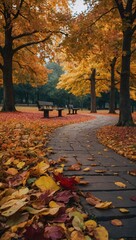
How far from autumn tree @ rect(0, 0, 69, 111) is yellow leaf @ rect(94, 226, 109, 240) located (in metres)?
12.6

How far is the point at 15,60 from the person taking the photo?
21.1 meters

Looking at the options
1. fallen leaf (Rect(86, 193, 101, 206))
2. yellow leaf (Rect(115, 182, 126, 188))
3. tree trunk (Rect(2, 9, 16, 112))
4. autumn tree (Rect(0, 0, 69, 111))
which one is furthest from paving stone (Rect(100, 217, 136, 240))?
tree trunk (Rect(2, 9, 16, 112))

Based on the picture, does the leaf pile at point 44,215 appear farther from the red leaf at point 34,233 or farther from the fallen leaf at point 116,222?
the fallen leaf at point 116,222

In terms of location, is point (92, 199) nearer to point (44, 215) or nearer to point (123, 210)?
point (123, 210)

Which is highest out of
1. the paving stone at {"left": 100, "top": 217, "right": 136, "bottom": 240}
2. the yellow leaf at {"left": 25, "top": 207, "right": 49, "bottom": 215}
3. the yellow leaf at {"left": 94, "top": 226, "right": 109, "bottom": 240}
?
the yellow leaf at {"left": 25, "top": 207, "right": 49, "bottom": 215}

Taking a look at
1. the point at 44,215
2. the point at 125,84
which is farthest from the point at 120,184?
the point at 125,84

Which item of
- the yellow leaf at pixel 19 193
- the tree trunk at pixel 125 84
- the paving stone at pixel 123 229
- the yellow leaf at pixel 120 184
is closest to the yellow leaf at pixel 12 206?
the yellow leaf at pixel 19 193

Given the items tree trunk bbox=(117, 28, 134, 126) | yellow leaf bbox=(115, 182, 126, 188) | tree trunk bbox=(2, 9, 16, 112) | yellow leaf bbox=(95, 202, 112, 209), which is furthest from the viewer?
tree trunk bbox=(2, 9, 16, 112)

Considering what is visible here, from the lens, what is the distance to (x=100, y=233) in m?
1.88

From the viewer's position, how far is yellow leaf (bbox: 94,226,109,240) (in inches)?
72.3

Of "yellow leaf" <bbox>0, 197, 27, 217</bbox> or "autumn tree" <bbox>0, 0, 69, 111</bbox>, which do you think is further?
"autumn tree" <bbox>0, 0, 69, 111</bbox>

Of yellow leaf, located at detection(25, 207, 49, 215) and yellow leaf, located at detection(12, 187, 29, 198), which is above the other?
yellow leaf, located at detection(12, 187, 29, 198)

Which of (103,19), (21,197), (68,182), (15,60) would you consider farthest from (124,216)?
(15,60)

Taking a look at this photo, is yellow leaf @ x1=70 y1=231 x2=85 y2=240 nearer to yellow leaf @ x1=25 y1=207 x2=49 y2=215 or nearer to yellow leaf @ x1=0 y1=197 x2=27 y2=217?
yellow leaf @ x1=25 y1=207 x2=49 y2=215
